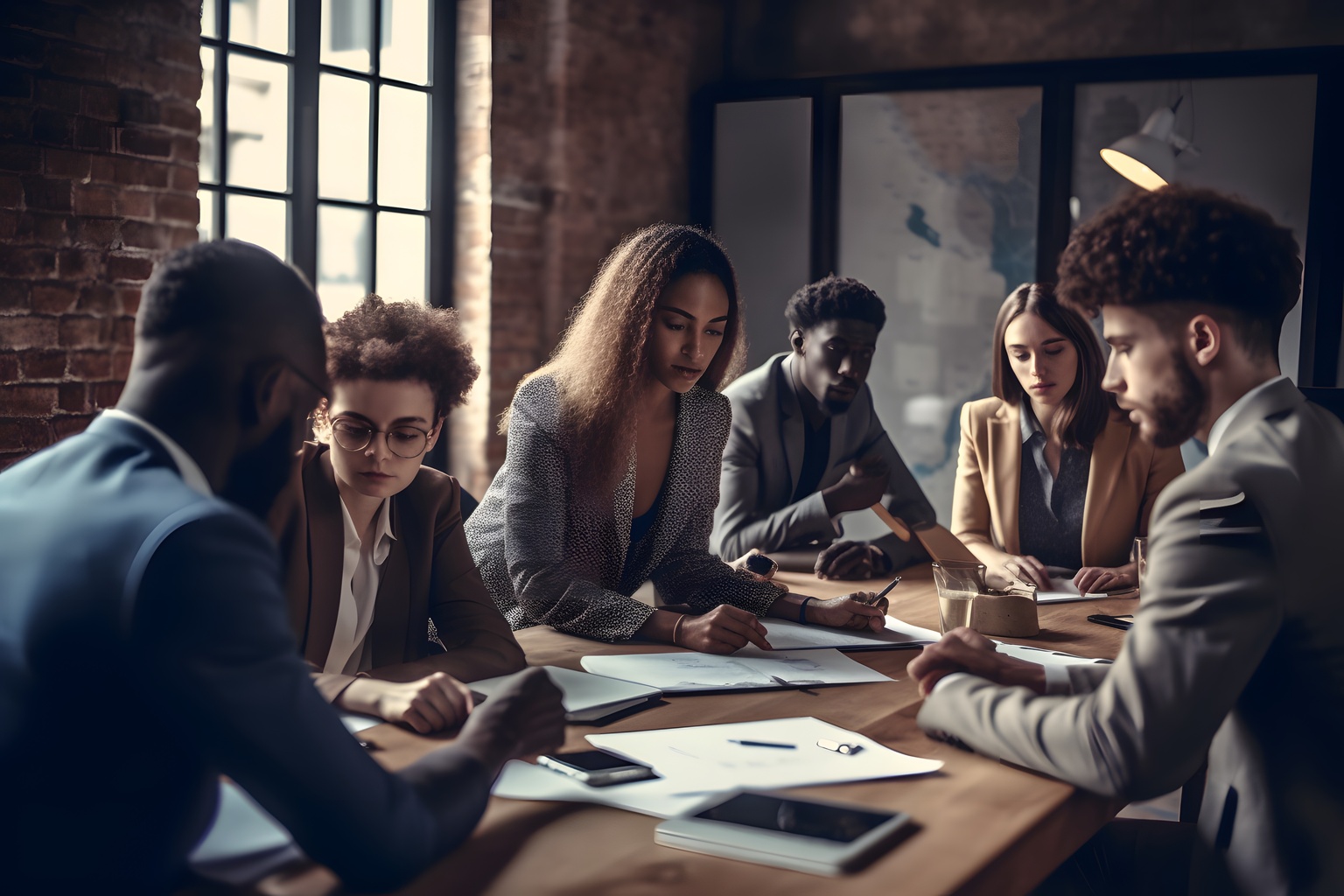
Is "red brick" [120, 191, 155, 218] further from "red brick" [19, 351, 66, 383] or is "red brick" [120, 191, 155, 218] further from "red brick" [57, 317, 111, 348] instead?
"red brick" [19, 351, 66, 383]

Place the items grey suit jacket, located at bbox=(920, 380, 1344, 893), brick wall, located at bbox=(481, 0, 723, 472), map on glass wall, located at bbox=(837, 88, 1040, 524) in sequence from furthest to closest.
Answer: map on glass wall, located at bbox=(837, 88, 1040, 524) < brick wall, located at bbox=(481, 0, 723, 472) < grey suit jacket, located at bbox=(920, 380, 1344, 893)

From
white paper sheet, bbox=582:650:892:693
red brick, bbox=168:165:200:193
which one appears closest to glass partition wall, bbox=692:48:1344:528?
red brick, bbox=168:165:200:193

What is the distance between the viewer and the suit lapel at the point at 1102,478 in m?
2.79

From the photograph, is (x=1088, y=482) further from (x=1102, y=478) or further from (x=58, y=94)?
(x=58, y=94)

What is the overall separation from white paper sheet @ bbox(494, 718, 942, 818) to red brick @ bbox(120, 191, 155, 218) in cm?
231

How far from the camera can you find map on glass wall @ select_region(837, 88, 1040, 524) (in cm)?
475

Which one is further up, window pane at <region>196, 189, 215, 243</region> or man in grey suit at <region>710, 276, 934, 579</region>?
window pane at <region>196, 189, 215, 243</region>

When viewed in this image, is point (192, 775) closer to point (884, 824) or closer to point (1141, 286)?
point (884, 824)

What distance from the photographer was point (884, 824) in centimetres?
115

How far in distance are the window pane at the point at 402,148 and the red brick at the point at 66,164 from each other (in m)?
1.34

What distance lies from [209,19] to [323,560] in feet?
7.94

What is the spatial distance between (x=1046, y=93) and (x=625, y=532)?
3.26 meters

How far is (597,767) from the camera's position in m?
1.30

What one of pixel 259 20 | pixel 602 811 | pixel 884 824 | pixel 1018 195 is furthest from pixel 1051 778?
pixel 1018 195
